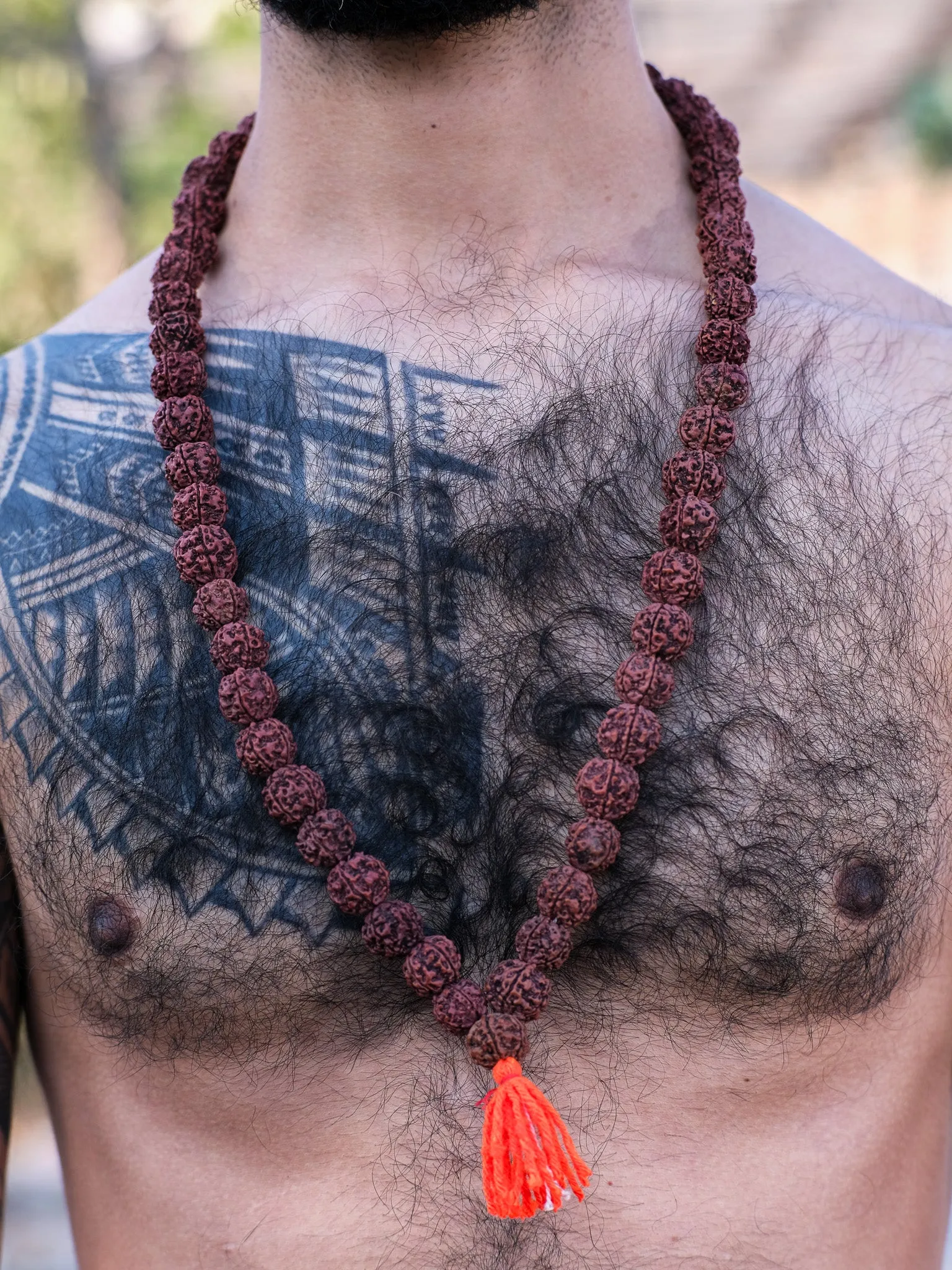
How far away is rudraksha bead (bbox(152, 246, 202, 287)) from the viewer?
1.88 m

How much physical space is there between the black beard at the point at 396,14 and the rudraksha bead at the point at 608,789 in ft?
3.16

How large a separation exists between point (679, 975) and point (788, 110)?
11685 mm

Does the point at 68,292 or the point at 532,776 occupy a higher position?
the point at 68,292

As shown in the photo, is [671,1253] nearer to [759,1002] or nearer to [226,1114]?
[759,1002]

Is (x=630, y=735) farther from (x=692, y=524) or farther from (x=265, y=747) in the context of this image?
(x=265, y=747)

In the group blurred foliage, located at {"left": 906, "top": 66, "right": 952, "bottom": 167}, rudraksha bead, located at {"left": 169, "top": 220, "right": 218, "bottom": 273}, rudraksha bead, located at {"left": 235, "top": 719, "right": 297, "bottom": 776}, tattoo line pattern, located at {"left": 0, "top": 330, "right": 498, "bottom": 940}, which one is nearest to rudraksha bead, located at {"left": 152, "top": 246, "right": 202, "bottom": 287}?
rudraksha bead, located at {"left": 169, "top": 220, "right": 218, "bottom": 273}

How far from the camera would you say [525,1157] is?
4.73 feet

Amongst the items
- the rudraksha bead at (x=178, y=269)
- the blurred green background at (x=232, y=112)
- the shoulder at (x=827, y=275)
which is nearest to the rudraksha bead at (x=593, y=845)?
the shoulder at (x=827, y=275)

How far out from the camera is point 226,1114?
1.62 metres

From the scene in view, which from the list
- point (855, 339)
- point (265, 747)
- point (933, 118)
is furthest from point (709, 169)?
point (933, 118)

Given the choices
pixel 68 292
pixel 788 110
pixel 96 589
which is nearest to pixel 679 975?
pixel 96 589

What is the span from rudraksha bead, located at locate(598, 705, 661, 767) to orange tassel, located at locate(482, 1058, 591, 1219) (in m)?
0.39

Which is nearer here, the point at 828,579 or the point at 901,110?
the point at 828,579

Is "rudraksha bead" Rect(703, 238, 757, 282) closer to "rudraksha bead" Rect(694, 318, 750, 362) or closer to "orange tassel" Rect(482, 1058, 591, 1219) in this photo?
"rudraksha bead" Rect(694, 318, 750, 362)
